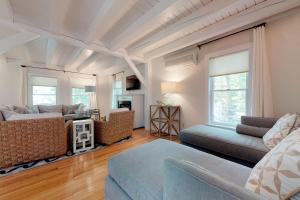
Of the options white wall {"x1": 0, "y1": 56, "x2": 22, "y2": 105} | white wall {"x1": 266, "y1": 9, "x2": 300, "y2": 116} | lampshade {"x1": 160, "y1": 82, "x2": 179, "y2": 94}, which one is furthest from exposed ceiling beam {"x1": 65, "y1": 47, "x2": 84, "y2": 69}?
white wall {"x1": 266, "y1": 9, "x2": 300, "y2": 116}

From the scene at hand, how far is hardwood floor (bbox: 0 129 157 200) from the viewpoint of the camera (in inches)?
60.1

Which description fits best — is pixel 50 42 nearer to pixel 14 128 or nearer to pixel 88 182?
Result: pixel 14 128

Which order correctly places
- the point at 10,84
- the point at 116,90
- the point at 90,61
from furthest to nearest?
the point at 116,90 < the point at 90,61 < the point at 10,84

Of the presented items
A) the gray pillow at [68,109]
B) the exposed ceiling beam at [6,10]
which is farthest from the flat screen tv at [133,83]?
the exposed ceiling beam at [6,10]

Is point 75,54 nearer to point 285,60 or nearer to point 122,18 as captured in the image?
point 122,18

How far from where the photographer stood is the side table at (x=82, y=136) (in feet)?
8.86

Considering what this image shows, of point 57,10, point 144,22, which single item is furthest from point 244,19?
point 57,10

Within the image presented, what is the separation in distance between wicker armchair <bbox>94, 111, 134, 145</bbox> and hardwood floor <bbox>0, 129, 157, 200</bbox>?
70 cm

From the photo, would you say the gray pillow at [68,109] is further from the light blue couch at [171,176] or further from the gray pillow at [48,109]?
the light blue couch at [171,176]

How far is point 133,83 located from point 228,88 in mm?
3353

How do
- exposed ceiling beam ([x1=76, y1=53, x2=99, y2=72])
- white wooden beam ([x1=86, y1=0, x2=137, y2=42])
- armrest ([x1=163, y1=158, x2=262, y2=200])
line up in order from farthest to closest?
1. exposed ceiling beam ([x1=76, y1=53, x2=99, y2=72])
2. white wooden beam ([x1=86, y1=0, x2=137, y2=42])
3. armrest ([x1=163, y1=158, x2=262, y2=200])

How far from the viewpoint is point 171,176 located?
2.39 feet

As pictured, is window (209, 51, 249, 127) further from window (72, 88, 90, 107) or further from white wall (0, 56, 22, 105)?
white wall (0, 56, 22, 105)

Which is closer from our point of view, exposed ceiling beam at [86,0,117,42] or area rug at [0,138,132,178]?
exposed ceiling beam at [86,0,117,42]
